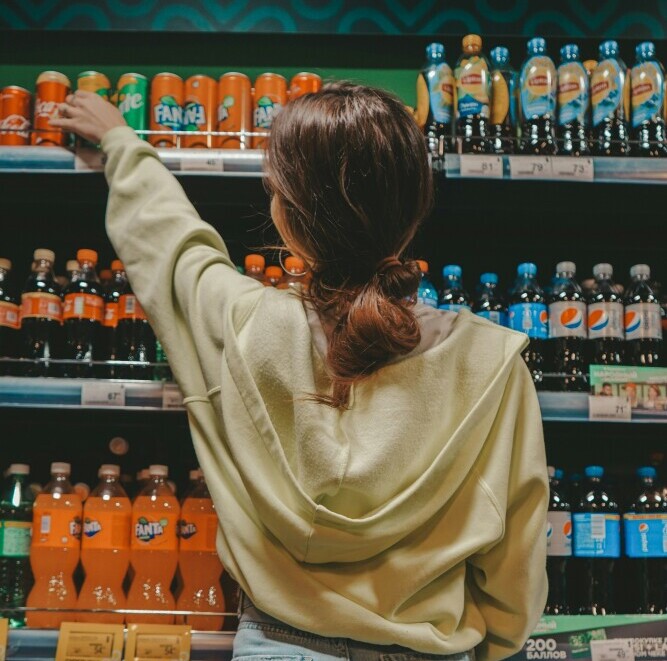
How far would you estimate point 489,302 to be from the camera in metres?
2.44

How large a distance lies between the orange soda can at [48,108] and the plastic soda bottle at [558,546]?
1.62m

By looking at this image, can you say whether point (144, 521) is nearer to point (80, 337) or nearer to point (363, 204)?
point (80, 337)

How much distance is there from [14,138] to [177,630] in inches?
54.3

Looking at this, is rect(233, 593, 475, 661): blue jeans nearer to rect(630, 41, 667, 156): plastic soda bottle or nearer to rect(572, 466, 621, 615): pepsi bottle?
rect(572, 466, 621, 615): pepsi bottle

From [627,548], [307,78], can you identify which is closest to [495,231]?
[307,78]

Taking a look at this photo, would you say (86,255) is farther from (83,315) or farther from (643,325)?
(643,325)

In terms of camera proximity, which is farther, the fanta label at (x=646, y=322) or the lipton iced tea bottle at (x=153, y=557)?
the fanta label at (x=646, y=322)

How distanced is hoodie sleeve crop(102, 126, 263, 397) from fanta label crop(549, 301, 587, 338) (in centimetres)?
111

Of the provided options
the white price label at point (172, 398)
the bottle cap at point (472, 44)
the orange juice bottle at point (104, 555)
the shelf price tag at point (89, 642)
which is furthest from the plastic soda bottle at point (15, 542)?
the bottle cap at point (472, 44)

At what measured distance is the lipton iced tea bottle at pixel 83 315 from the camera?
7.07 ft

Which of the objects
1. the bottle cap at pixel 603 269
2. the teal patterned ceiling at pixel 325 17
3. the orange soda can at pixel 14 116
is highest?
the teal patterned ceiling at pixel 325 17

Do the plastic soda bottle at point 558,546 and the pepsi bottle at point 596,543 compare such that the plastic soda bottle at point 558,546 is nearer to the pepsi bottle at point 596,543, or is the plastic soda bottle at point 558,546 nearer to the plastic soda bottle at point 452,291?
the pepsi bottle at point 596,543

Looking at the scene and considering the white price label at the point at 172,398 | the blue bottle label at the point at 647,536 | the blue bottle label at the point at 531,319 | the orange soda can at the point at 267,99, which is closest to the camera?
the white price label at the point at 172,398

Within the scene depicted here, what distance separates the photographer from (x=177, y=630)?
1864 mm
